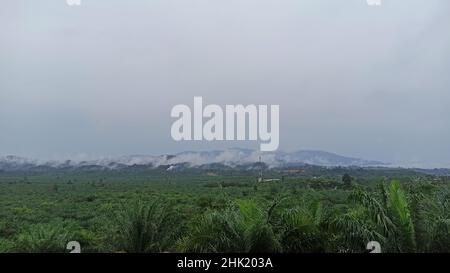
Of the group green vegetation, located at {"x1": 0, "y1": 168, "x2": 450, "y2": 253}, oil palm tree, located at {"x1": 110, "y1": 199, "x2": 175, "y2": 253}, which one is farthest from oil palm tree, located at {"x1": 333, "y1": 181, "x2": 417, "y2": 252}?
oil palm tree, located at {"x1": 110, "y1": 199, "x2": 175, "y2": 253}

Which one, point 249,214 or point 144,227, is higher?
point 249,214

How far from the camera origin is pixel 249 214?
4125 mm

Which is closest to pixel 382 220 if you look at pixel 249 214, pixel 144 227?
pixel 249 214

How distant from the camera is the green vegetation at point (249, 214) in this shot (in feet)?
12.7

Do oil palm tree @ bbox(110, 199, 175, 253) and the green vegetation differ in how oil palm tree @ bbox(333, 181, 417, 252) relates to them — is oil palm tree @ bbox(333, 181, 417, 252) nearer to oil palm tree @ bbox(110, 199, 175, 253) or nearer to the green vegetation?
the green vegetation

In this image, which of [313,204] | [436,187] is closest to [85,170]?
[313,204]

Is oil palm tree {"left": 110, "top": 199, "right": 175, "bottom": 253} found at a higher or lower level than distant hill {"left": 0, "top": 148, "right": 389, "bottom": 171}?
lower

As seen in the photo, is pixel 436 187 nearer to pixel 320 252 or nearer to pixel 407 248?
pixel 407 248

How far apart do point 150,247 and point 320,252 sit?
1.34 meters

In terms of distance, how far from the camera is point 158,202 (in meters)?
4.37

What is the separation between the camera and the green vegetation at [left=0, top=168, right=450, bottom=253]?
12.7ft

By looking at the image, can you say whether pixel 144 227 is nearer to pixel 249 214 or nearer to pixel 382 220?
pixel 249 214
